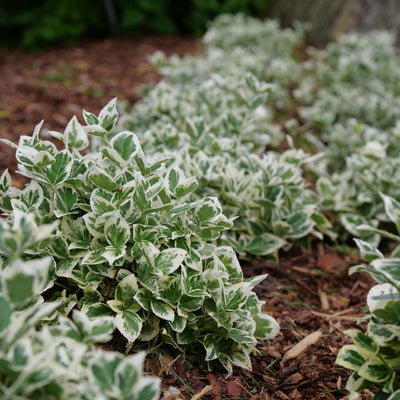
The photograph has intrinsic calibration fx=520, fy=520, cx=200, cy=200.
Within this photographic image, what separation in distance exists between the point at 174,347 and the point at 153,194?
554mm

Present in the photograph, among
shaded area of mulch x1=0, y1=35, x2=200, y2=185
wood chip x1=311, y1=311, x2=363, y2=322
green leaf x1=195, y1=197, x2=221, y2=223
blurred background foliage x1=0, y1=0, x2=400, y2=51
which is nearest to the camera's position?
green leaf x1=195, y1=197, x2=221, y2=223

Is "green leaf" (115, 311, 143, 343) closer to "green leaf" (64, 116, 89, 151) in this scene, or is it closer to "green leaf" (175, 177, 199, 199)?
"green leaf" (175, 177, 199, 199)

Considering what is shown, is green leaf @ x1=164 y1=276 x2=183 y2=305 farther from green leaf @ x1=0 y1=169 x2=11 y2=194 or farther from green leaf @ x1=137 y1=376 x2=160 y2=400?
green leaf @ x1=0 y1=169 x2=11 y2=194

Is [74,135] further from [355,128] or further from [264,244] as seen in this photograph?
[355,128]

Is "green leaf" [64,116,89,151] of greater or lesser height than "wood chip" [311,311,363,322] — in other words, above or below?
above

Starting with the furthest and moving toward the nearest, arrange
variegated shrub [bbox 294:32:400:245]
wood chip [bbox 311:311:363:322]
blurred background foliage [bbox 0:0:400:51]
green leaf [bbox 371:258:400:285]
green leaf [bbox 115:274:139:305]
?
1. blurred background foliage [bbox 0:0:400:51]
2. variegated shrub [bbox 294:32:400:245]
3. wood chip [bbox 311:311:363:322]
4. green leaf [bbox 115:274:139:305]
5. green leaf [bbox 371:258:400:285]

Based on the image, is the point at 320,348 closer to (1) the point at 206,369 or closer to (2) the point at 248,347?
(2) the point at 248,347

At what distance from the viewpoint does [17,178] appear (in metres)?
3.07

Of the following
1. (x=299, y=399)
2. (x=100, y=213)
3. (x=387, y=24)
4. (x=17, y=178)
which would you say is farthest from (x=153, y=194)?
(x=387, y=24)

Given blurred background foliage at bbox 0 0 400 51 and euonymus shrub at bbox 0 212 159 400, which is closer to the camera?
euonymus shrub at bbox 0 212 159 400

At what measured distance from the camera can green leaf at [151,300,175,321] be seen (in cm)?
167

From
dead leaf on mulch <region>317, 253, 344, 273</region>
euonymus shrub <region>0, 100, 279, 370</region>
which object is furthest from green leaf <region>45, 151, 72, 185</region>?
dead leaf on mulch <region>317, 253, 344, 273</region>

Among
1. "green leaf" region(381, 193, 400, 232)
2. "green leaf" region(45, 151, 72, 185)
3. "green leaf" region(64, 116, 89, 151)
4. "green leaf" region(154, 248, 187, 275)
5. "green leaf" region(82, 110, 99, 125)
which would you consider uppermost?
"green leaf" region(82, 110, 99, 125)

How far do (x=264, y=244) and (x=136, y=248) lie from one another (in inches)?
36.5
